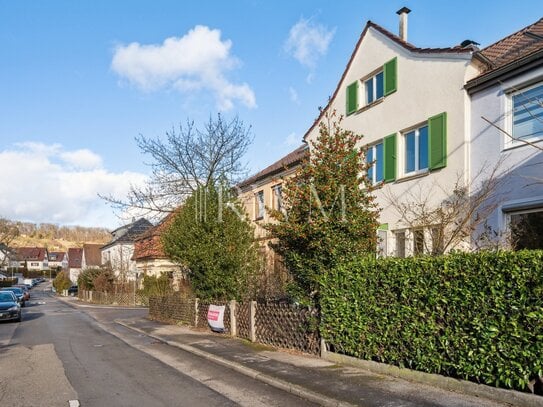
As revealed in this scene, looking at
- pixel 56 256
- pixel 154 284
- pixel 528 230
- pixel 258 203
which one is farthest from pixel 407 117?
pixel 56 256

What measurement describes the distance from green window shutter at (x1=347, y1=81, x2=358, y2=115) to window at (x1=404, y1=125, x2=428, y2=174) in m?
2.99

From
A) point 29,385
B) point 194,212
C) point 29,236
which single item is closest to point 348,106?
point 194,212

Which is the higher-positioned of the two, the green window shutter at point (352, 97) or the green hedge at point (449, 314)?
the green window shutter at point (352, 97)

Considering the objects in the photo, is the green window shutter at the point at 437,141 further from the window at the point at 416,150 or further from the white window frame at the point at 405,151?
the window at the point at 416,150

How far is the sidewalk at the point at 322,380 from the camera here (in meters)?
7.18

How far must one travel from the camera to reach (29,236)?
16962 cm

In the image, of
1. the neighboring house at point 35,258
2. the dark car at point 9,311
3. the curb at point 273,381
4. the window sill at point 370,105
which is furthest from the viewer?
the neighboring house at point 35,258

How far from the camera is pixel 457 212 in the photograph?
43.2 feet

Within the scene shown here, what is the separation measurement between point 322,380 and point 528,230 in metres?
6.60

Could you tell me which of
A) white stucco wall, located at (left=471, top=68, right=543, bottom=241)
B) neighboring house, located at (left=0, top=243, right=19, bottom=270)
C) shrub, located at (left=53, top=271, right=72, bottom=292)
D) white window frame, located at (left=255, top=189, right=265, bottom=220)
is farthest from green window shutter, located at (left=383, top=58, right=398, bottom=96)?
shrub, located at (left=53, top=271, right=72, bottom=292)

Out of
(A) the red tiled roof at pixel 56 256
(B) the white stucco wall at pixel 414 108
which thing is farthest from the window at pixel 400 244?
(A) the red tiled roof at pixel 56 256

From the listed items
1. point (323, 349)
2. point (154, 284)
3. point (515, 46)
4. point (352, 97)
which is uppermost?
point (515, 46)

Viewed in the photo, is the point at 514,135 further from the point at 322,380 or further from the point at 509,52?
the point at 322,380

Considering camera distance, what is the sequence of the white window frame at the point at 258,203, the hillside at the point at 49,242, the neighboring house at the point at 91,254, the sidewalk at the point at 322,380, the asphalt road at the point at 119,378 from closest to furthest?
the sidewalk at the point at 322,380, the asphalt road at the point at 119,378, the white window frame at the point at 258,203, the neighboring house at the point at 91,254, the hillside at the point at 49,242
